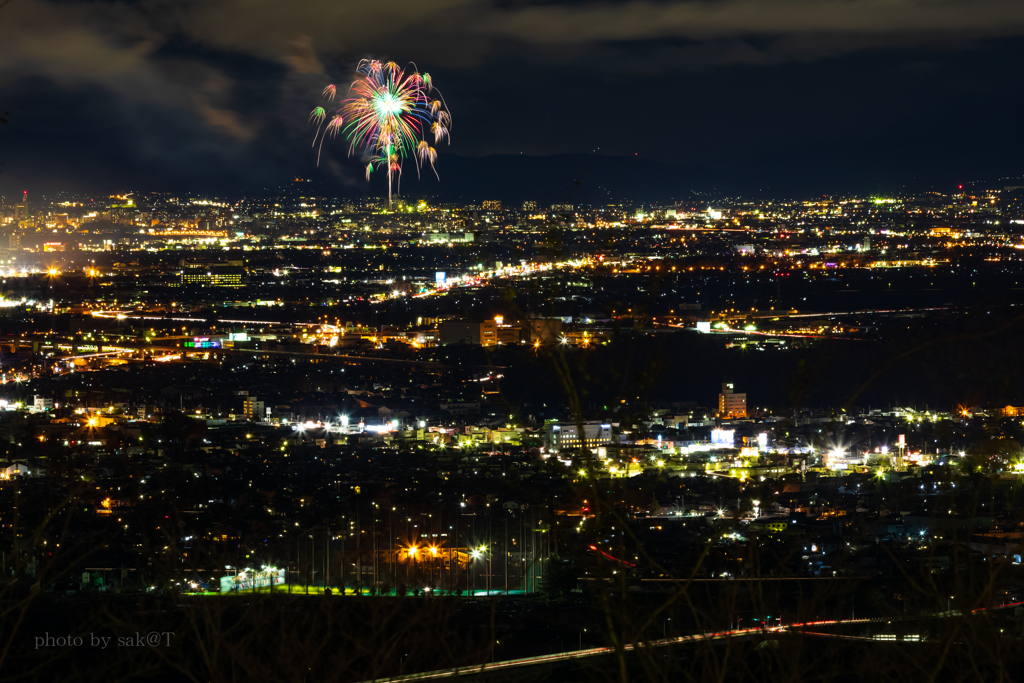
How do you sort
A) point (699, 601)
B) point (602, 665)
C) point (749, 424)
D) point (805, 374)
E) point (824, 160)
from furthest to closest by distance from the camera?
point (824, 160), point (749, 424), point (699, 601), point (602, 665), point (805, 374)

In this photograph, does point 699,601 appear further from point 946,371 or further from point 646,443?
point 946,371

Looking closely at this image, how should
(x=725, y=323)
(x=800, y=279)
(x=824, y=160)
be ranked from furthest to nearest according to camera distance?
(x=824, y=160) → (x=800, y=279) → (x=725, y=323)

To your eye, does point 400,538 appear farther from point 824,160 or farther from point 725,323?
point 824,160

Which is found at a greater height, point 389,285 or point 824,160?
point 824,160

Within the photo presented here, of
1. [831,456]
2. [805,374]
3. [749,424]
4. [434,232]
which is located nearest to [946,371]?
[749,424]

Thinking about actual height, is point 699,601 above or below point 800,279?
below

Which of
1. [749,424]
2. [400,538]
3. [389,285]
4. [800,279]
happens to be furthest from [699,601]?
[389,285]

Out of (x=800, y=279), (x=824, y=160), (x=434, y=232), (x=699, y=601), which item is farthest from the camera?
(x=824, y=160)

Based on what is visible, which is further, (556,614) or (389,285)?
(389,285)

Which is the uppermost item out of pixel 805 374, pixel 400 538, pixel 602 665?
pixel 805 374
